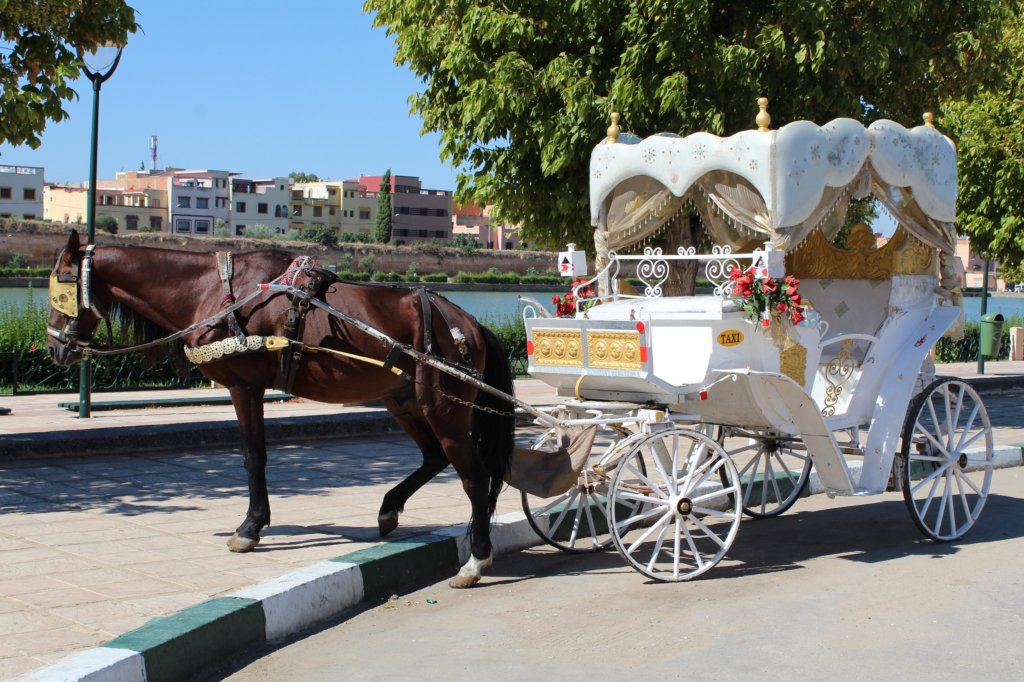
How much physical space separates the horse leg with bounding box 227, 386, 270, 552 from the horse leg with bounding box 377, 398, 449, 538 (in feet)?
2.60

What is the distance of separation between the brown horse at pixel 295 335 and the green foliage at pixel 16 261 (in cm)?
5908

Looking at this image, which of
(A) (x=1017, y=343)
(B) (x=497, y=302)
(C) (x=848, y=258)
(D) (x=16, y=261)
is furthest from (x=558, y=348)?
(D) (x=16, y=261)

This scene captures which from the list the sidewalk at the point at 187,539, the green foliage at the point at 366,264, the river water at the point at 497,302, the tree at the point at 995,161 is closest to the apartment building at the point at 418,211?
the green foliage at the point at 366,264

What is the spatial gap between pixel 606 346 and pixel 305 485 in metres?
3.38

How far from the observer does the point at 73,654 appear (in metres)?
4.80

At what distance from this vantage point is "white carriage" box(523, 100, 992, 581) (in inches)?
283

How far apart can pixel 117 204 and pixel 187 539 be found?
105066mm

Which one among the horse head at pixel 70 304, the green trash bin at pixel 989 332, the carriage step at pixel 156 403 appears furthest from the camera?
the green trash bin at pixel 989 332

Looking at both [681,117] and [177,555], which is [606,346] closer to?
[177,555]

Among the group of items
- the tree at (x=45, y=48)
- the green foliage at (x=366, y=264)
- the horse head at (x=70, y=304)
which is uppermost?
the green foliage at (x=366, y=264)

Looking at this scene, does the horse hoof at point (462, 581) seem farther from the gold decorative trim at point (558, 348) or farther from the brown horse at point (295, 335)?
the gold decorative trim at point (558, 348)

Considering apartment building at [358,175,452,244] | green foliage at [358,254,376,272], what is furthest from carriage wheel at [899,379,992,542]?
apartment building at [358,175,452,244]

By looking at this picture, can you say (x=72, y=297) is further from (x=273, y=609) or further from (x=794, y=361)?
(x=794, y=361)

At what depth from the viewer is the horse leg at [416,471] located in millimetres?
7414
